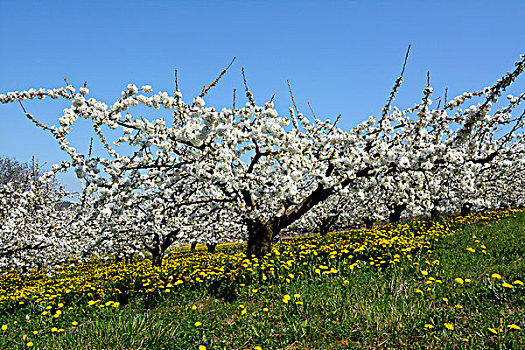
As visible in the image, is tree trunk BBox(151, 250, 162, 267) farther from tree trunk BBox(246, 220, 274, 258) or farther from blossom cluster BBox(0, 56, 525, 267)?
tree trunk BBox(246, 220, 274, 258)

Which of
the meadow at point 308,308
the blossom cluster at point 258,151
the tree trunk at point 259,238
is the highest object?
the blossom cluster at point 258,151

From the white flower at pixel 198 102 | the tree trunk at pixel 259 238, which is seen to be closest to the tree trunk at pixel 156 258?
the tree trunk at pixel 259 238

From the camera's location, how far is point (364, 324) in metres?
4.14

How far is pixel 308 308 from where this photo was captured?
4.72m

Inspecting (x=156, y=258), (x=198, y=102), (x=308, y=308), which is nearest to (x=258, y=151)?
(x=198, y=102)

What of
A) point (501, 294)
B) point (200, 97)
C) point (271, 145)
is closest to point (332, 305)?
point (501, 294)

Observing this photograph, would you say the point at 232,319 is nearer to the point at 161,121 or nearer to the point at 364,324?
the point at 364,324

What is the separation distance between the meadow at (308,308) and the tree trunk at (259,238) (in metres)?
A: 0.44

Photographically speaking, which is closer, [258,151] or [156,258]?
[258,151]

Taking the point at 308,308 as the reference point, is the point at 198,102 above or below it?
above

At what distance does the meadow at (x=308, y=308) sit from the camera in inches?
153

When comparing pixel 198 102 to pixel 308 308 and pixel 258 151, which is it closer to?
pixel 258 151

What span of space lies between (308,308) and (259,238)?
335 centimetres

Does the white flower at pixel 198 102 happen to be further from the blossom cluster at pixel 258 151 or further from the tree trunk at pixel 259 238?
the tree trunk at pixel 259 238
